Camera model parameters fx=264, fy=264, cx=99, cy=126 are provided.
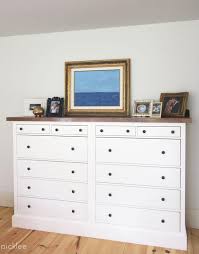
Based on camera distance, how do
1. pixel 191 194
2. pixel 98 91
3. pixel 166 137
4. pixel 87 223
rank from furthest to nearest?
pixel 98 91 < pixel 191 194 < pixel 87 223 < pixel 166 137

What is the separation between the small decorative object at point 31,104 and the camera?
10.8 ft

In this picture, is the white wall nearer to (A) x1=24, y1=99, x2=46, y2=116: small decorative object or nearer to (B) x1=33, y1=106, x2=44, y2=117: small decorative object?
(A) x1=24, y1=99, x2=46, y2=116: small decorative object

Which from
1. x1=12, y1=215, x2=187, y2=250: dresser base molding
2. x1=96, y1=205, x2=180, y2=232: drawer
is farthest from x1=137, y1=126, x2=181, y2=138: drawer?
x1=12, y1=215, x2=187, y2=250: dresser base molding

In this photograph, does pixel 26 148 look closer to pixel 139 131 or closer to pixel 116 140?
pixel 116 140

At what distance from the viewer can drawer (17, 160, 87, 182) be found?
2.74 metres

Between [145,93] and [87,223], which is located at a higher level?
[145,93]

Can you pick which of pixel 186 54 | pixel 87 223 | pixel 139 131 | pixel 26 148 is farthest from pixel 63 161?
pixel 186 54

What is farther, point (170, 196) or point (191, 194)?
point (191, 194)

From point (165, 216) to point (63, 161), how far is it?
45.4 inches

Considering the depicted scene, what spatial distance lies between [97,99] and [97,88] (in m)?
0.13

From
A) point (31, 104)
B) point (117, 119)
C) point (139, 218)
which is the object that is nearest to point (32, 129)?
point (31, 104)

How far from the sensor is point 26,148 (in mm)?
2883

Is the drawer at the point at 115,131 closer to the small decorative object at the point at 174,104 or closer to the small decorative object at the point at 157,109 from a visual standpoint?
the small decorative object at the point at 157,109

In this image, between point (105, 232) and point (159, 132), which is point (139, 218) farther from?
point (159, 132)
